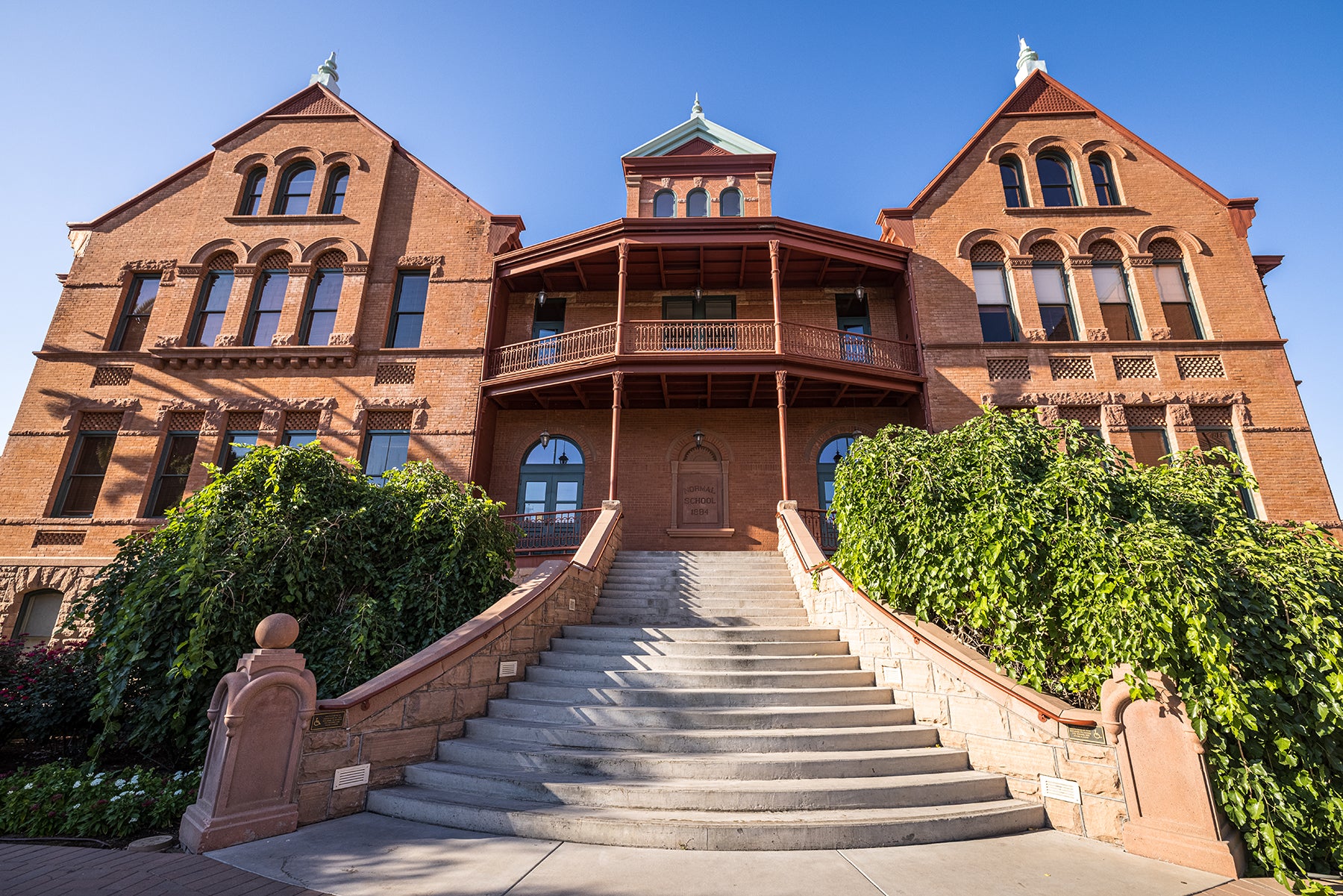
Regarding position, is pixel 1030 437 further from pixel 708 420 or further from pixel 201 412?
pixel 201 412

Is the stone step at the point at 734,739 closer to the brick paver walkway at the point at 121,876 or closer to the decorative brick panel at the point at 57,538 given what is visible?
the brick paver walkway at the point at 121,876

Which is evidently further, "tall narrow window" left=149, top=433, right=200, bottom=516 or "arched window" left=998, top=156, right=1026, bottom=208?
"arched window" left=998, top=156, right=1026, bottom=208

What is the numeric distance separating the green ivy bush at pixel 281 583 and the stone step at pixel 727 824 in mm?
2555

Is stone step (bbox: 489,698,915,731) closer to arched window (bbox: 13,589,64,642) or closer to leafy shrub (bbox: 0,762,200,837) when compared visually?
leafy shrub (bbox: 0,762,200,837)

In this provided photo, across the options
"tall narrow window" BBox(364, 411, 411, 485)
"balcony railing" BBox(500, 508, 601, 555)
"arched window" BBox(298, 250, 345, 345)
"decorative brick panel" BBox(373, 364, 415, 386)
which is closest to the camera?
"balcony railing" BBox(500, 508, 601, 555)

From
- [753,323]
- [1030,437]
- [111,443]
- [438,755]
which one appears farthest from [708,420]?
[111,443]

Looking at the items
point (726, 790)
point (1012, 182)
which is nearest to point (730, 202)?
point (1012, 182)

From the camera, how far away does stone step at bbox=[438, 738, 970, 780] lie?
4824mm

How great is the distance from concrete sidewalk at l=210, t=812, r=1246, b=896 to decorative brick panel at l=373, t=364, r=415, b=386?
1163 cm

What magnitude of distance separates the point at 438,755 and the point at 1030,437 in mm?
6854

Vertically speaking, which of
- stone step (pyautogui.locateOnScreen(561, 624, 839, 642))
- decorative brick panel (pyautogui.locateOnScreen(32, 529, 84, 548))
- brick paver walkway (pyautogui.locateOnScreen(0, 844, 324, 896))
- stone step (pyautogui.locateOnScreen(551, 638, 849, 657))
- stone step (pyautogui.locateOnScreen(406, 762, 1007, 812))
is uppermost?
decorative brick panel (pyautogui.locateOnScreen(32, 529, 84, 548))

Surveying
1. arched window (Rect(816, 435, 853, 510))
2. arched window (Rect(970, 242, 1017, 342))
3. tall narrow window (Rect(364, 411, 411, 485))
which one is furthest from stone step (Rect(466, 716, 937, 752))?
arched window (Rect(970, 242, 1017, 342))

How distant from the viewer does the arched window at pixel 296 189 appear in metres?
16.0

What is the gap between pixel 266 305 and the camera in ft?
49.1
